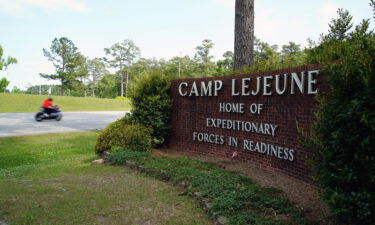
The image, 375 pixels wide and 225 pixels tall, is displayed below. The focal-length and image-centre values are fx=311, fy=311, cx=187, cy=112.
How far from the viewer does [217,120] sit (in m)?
7.87

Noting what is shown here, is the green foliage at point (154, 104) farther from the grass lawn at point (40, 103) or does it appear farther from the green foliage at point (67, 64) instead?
the green foliage at point (67, 64)

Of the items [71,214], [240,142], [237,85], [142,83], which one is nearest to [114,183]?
[71,214]

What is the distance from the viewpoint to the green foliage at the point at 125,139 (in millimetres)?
8523

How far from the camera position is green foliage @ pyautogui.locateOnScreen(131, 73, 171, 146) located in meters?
9.22

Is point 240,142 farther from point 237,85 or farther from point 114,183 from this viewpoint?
point 114,183

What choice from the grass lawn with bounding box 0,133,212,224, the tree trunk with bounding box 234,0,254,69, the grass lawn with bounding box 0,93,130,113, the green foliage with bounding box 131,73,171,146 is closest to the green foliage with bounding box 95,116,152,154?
the green foliage with bounding box 131,73,171,146

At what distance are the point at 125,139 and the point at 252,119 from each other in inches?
143

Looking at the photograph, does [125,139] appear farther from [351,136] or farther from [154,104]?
[351,136]

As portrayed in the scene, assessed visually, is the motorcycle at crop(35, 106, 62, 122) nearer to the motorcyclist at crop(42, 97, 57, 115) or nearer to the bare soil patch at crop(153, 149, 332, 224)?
the motorcyclist at crop(42, 97, 57, 115)

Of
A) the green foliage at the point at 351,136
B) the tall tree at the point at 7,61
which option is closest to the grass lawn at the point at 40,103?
the tall tree at the point at 7,61

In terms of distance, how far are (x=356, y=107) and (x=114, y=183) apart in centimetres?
446

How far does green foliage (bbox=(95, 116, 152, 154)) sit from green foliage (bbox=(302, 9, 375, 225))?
19.4 feet

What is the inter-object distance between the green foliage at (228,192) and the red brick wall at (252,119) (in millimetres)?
842

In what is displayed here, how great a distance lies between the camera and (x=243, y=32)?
966 cm
